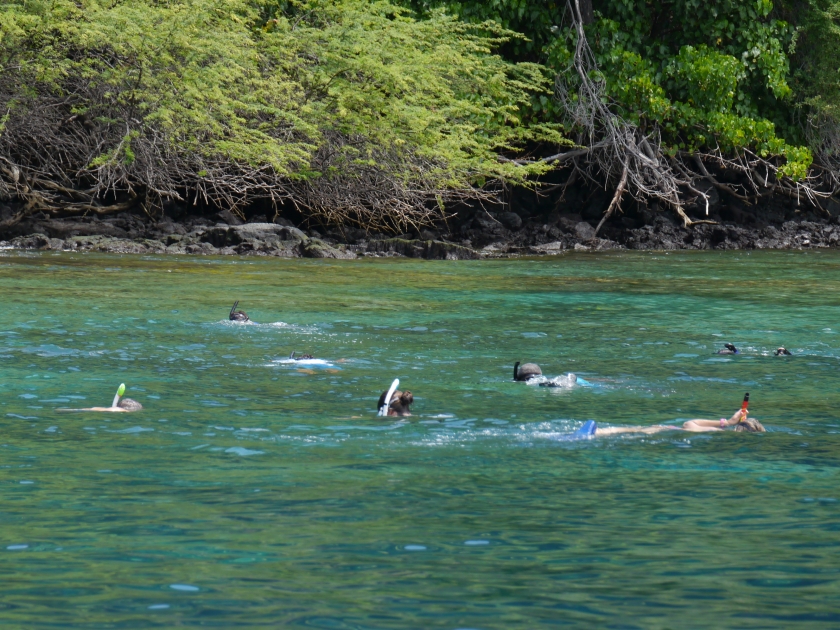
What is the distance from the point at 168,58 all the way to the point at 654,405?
15.3 m

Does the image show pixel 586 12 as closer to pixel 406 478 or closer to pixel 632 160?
pixel 632 160

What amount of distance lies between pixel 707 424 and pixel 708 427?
0.10 ft

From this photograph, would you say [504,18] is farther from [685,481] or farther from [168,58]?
[685,481]

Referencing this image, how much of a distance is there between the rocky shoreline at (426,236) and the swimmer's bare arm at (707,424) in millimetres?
16538

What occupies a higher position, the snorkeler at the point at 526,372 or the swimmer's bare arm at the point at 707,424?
the swimmer's bare arm at the point at 707,424

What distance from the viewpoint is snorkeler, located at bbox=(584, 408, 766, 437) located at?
7785 mm

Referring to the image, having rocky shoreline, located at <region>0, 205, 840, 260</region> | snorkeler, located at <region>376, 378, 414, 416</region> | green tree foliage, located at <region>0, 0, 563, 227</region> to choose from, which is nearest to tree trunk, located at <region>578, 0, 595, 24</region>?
green tree foliage, located at <region>0, 0, 563, 227</region>

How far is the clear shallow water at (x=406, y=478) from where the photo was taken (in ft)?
15.4

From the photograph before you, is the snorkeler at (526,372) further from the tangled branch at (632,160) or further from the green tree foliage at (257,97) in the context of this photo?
the tangled branch at (632,160)

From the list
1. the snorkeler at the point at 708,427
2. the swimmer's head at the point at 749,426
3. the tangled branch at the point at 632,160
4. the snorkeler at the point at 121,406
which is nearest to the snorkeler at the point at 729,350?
the snorkeler at the point at 708,427

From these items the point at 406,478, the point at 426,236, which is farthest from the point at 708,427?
the point at 426,236

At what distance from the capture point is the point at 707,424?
797 centimetres

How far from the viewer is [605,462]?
7.01 meters

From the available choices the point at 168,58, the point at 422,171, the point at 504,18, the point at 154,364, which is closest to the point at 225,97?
the point at 168,58
